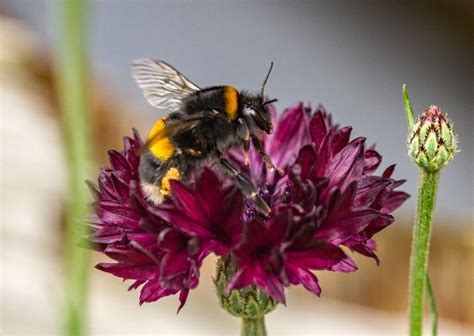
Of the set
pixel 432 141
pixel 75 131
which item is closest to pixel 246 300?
pixel 432 141

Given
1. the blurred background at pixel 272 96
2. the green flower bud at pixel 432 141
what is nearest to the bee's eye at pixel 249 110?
the green flower bud at pixel 432 141

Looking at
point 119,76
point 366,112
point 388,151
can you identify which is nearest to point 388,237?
point 388,151

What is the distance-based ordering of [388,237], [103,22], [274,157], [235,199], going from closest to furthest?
1. [235,199]
2. [274,157]
3. [388,237]
4. [103,22]

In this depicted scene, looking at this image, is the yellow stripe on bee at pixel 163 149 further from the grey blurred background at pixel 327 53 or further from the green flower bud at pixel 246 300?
the grey blurred background at pixel 327 53

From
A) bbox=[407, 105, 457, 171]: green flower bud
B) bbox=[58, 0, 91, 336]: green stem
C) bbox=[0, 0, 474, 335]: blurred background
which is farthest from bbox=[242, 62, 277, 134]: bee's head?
bbox=[0, 0, 474, 335]: blurred background

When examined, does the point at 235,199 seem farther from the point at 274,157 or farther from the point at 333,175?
the point at 274,157

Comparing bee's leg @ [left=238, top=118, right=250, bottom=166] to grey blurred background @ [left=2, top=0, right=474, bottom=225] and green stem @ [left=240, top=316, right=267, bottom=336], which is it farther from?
grey blurred background @ [left=2, top=0, right=474, bottom=225]
